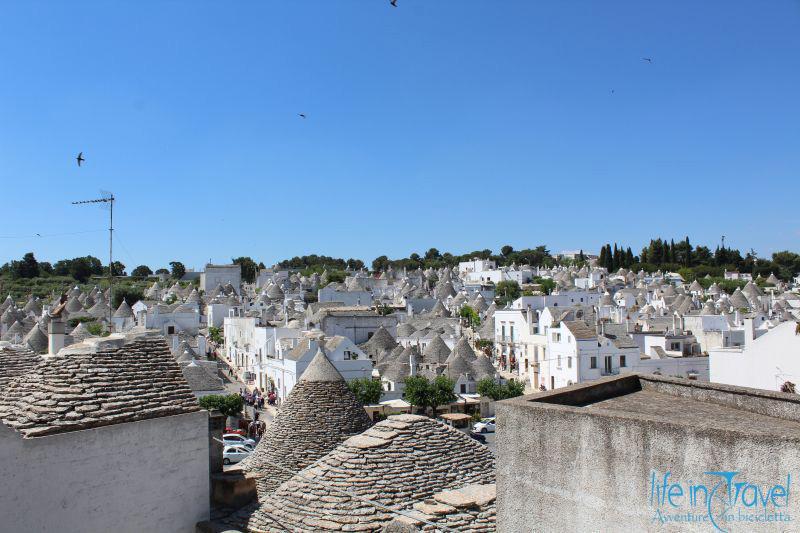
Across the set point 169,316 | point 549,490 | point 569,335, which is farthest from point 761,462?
point 169,316

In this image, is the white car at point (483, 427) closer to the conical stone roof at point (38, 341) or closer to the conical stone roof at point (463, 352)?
the conical stone roof at point (463, 352)

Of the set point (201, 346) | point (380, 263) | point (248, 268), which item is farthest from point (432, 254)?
point (201, 346)

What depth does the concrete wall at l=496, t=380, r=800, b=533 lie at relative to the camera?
14.0ft

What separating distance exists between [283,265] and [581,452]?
453ft

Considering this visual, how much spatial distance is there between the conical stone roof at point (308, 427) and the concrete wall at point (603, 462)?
18.3 ft

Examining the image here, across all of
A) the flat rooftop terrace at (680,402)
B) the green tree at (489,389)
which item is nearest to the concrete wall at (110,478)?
the flat rooftop terrace at (680,402)

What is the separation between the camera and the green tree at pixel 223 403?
2526 centimetres

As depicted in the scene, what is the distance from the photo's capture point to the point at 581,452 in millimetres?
5273

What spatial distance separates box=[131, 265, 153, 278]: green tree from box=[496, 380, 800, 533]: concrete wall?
131545 mm

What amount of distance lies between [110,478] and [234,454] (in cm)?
1091

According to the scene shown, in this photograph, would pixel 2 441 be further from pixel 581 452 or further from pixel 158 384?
pixel 581 452

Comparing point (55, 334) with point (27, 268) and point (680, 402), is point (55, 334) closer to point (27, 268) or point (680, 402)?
point (680, 402)

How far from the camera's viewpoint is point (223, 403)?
2552 centimetres

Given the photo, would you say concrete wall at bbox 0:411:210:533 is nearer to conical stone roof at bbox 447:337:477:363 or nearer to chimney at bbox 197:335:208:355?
conical stone roof at bbox 447:337:477:363
